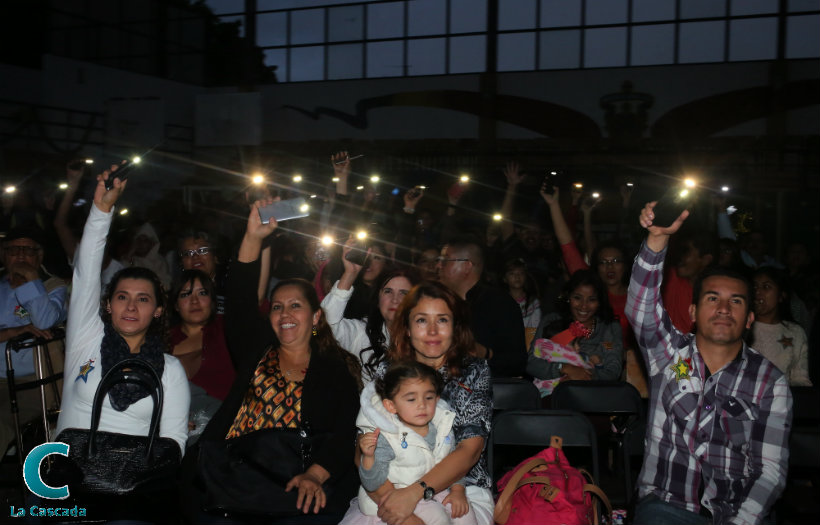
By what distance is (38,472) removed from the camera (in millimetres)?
2969

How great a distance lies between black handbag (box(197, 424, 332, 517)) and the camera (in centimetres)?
295

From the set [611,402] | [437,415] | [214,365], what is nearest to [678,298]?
[611,402]

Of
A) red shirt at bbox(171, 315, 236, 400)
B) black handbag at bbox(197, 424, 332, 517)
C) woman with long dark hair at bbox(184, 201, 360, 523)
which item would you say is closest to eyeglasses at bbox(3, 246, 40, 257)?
red shirt at bbox(171, 315, 236, 400)

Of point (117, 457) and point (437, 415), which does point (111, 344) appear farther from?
point (437, 415)

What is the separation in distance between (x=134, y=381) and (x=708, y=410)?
253cm

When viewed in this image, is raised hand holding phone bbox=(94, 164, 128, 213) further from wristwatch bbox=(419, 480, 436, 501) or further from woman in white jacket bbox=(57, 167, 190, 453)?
A: wristwatch bbox=(419, 480, 436, 501)

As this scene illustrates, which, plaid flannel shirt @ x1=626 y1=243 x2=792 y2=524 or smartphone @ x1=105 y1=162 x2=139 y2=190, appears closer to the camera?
plaid flannel shirt @ x1=626 y1=243 x2=792 y2=524

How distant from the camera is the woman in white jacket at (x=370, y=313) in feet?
13.2

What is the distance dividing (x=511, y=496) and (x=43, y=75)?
18300 millimetres

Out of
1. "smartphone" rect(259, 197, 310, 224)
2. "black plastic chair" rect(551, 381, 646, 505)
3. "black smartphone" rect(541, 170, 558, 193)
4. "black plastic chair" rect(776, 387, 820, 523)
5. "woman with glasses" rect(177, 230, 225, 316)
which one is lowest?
"black plastic chair" rect(776, 387, 820, 523)

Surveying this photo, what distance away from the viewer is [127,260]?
22.7ft

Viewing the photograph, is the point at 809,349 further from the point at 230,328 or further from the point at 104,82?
the point at 104,82

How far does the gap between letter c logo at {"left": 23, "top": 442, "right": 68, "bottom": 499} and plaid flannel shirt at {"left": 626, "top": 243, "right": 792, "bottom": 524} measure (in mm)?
2526

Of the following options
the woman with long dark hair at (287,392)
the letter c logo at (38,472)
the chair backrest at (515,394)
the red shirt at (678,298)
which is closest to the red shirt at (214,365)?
the woman with long dark hair at (287,392)
